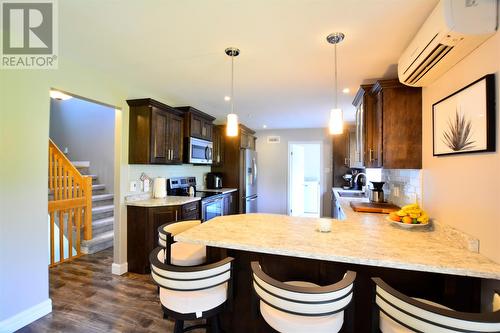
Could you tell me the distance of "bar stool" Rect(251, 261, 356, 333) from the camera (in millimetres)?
1079

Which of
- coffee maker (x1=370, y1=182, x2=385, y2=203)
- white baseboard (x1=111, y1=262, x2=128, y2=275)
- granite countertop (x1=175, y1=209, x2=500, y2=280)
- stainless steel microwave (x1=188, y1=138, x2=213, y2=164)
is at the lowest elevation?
white baseboard (x1=111, y1=262, x2=128, y2=275)

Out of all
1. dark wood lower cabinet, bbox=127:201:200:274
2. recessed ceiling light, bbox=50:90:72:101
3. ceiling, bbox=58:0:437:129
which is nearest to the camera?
ceiling, bbox=58:0:437:129

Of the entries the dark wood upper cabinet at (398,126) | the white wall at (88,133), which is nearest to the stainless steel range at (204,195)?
the white wall at (88,133)

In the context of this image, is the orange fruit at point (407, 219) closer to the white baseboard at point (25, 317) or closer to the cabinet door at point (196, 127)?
the cabinet door at point (196, 127)

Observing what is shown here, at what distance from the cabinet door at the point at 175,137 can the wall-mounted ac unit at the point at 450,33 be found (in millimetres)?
2968

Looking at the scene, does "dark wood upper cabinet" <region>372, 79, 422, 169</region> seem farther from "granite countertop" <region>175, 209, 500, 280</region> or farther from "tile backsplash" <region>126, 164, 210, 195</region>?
"tile backsplash" <region>126, 164, 210, 195</region>

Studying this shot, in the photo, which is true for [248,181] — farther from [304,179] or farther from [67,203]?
[67,203]

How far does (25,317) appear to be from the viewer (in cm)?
202

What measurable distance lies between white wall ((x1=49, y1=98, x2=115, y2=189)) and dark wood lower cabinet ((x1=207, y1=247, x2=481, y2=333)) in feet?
14.5

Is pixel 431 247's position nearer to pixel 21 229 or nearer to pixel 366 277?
pixel 366 277

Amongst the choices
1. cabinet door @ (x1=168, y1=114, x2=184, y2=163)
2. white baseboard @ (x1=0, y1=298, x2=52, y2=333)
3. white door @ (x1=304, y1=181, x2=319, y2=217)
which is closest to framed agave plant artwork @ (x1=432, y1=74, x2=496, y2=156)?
cabinet door @ (x1=168, y1=114, x2=184, y2=163)

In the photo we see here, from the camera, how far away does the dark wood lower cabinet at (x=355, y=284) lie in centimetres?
130

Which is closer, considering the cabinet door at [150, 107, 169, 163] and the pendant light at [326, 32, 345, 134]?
the pendant light at [326, 32, 345, 134]

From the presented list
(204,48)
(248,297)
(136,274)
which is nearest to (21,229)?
(136,274)
